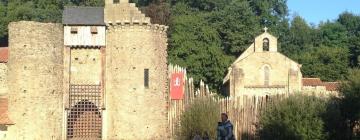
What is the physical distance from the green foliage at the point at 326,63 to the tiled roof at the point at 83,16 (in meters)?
30.2

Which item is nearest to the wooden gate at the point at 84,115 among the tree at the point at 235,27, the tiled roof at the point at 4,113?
the tiled roof at the point at 4,113

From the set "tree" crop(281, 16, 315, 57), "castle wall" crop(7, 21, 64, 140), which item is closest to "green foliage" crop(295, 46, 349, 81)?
"tree" crop(281, 16, 315, 57)

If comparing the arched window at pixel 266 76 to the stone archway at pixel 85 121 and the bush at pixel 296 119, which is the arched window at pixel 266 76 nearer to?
the stone archway at pixel 85 121

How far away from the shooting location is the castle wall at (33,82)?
3341cm

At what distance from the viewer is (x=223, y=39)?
55.0 m

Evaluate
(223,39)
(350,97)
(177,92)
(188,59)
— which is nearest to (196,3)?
(223,39)

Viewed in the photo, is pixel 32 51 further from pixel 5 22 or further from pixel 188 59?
pixel 5 22

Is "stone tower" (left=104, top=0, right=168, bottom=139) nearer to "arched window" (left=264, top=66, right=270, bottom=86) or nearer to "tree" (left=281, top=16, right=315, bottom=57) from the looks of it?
"arched window" (left=264, top=66, right=270, bottom=86)

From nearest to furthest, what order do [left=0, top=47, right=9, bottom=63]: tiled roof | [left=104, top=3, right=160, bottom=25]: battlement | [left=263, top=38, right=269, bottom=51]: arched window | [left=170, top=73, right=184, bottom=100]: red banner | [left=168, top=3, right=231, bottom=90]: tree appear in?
[left=104, top=3, right=160, bottom=25]: battlement, [left=0, top=47, right=9, bottom=63]: tiled roof, [left=170, top=73, right=184, bottom=100]: red banner, [left=168, top=3, right=231, bottom=90]: tree, [left=263, top=38, right=269, bottom=51]: arched window

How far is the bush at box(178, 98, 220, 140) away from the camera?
97.6ft

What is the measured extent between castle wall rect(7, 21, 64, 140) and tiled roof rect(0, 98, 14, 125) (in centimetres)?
24

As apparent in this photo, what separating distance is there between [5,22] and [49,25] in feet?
77.9

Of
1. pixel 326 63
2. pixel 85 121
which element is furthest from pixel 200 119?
pixel 326 63

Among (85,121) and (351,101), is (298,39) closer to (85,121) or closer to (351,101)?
(85,121)
